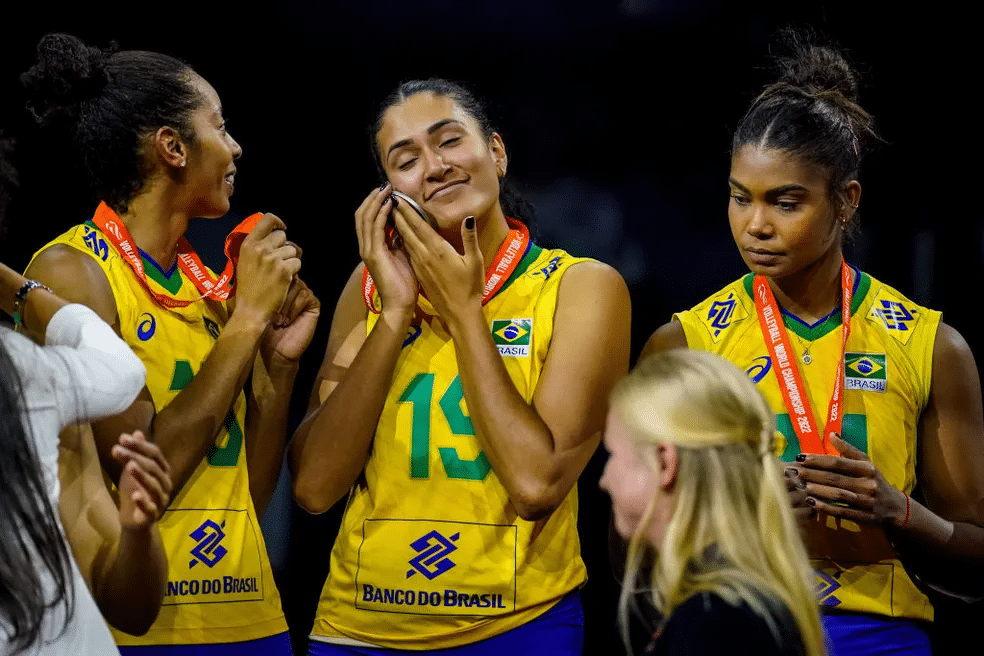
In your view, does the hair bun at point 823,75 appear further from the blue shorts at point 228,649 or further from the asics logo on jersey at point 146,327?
the blue shorts at point 228,649

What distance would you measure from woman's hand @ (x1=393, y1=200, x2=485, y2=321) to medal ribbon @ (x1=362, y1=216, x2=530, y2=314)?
6cm

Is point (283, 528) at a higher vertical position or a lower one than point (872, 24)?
lower

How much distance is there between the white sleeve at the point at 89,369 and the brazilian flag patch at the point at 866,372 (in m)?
1.48

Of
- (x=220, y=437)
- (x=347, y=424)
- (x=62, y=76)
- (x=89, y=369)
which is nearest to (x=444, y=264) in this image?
(x=347, y=424)

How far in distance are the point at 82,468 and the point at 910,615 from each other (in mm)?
1671

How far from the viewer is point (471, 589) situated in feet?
7.61

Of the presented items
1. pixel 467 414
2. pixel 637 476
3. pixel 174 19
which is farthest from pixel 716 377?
pixel 174 19

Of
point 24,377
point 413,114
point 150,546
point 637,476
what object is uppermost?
point 413,114

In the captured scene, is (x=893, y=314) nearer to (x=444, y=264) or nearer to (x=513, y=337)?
(x=513, y=337)

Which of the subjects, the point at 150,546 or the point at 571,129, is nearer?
the point at 150,546

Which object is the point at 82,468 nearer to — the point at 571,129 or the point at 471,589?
the point at 471,589

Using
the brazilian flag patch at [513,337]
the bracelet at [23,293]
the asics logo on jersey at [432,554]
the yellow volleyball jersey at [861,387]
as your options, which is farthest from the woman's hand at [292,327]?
the yellow volleyball jersey at [861,387]

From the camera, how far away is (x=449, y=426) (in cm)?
242

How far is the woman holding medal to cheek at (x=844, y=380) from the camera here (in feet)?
7.79
